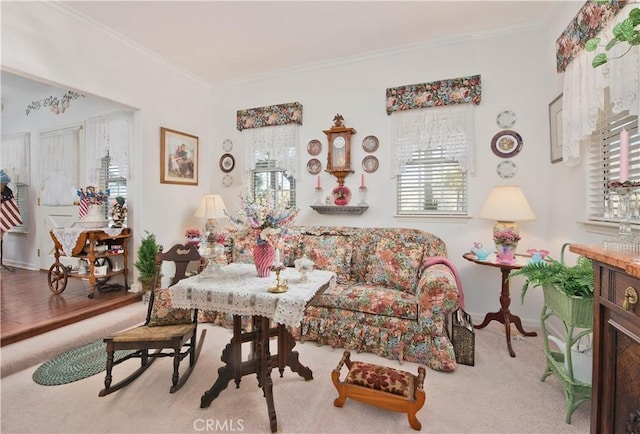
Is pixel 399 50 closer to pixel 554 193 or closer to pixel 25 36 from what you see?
pixel 554 193

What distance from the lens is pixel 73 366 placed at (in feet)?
8.12

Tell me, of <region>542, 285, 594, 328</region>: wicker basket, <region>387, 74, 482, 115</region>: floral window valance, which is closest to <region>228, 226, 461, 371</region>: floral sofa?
<region>542, 285, 594, 328</region>: wicker basket

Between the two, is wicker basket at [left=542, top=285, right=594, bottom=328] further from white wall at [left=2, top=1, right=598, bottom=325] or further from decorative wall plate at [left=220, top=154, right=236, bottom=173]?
decorative wall plate at [left=220, top=154, right=236, bottom=173]

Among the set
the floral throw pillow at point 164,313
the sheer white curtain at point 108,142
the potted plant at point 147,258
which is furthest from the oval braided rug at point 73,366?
the sheer white curtain at point 108,142

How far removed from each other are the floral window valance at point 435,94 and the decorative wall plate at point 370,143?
35cm

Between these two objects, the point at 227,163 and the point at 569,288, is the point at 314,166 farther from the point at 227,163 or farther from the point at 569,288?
the point at 569,288

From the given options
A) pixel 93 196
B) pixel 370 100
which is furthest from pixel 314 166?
pixel 93 196

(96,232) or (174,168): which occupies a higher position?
(174,168)

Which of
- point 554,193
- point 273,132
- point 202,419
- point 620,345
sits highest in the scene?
point 273,132

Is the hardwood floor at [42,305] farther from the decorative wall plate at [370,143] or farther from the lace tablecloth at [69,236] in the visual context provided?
the decorative wall plate at [370,143]

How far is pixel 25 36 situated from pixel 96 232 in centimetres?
201

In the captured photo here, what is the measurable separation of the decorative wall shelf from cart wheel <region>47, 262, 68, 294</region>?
3156 millimetres

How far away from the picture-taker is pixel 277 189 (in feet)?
14.4

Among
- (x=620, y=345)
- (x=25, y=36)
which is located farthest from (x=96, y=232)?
(x=620, y=345)
